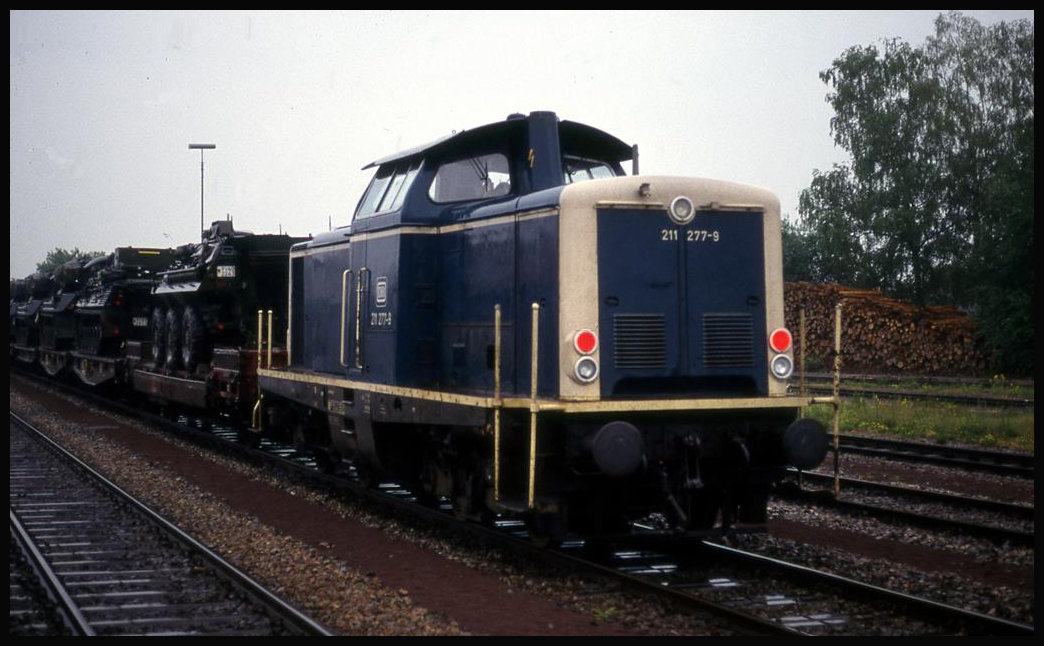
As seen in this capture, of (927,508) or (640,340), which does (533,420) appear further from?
(927,508)

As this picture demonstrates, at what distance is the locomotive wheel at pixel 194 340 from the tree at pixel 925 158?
23.7 metres

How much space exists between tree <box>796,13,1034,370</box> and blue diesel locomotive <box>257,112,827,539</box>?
26.2 m

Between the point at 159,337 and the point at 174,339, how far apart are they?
54.1 inches

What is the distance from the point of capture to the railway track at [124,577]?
645 cm

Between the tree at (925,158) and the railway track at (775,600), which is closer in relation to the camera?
the railway track at (775,600)

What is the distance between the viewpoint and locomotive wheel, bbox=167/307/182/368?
18047mm

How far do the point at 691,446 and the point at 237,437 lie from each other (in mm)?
11348

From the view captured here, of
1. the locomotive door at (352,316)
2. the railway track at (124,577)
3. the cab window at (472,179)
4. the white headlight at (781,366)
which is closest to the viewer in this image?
the railway track at (124,577)

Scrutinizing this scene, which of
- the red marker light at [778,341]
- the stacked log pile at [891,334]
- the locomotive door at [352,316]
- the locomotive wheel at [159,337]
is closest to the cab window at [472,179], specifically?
the locomotive door at [352,316]

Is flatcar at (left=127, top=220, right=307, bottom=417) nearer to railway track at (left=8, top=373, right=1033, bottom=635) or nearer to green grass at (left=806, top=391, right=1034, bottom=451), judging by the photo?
railway track at (left=8, top=373, right=1033, bottom=635)

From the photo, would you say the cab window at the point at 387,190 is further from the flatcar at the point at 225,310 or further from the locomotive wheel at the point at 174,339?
the locomotive wheel at the point at 174,339

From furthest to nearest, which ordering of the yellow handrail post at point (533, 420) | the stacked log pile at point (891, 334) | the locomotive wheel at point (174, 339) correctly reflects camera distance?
the stacked log pile at point (891, 334)
the locomotive wheel at point (174, 339)
the yellow handrail post at point (533, 420)

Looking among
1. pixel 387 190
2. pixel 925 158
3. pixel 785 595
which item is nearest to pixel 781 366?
pixel 785 595

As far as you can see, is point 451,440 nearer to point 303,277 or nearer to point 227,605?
point 227,605
